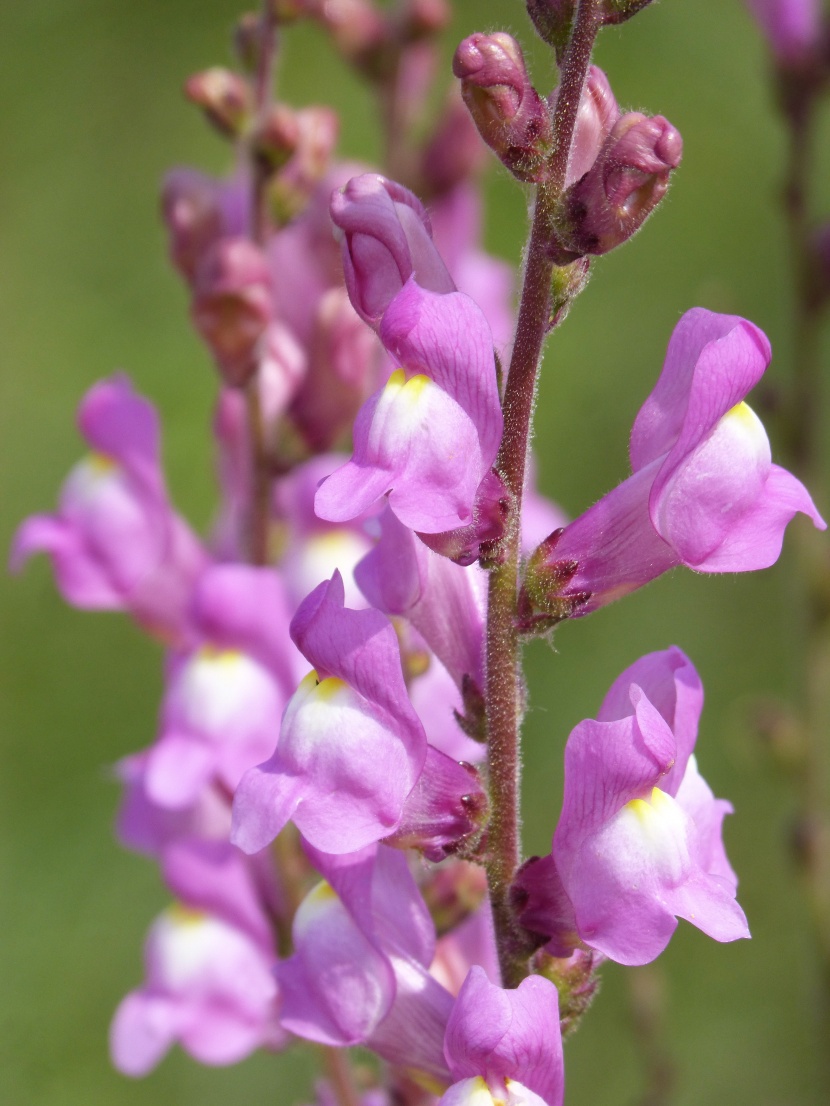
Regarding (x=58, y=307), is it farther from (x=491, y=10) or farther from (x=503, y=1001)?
(x=503, y=1001)

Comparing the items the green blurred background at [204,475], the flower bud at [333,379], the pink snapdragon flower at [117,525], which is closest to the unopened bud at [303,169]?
the flower bud at [333,379]

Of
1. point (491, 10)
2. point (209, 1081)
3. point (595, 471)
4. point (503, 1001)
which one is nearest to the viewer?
point (503, 1001)

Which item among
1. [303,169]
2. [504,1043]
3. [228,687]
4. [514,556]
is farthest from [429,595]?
[303,169]

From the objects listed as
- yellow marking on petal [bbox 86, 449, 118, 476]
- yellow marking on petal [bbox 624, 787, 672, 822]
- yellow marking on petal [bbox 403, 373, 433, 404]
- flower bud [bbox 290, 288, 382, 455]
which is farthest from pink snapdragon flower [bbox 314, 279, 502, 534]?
yellow marking on petal [bbox 86, 449, 118, 476]

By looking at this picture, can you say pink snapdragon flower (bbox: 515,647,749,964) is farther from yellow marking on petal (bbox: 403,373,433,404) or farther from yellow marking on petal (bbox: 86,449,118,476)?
yellow marking on petal (bbox: 86,449,118,476)

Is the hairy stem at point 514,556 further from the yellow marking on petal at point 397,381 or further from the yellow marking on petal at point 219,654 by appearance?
the yellow marking on petal at point 219,654

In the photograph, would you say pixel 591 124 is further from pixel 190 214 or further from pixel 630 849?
pixel 190 214

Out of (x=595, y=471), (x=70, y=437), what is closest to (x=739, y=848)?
(x=595, y=471)
